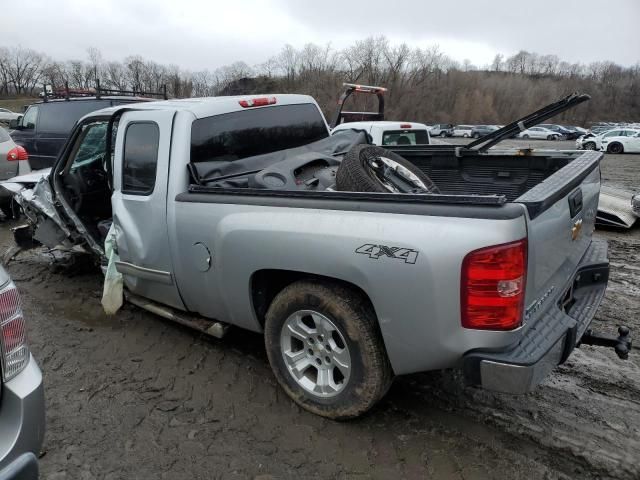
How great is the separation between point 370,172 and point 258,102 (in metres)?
1.38

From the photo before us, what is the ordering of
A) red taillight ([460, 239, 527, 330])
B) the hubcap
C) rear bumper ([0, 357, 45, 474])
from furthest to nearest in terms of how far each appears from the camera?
the hubcap
red taillight ([460, 239, 527, 330])
rear bumper ([0, 357, 45, 474])

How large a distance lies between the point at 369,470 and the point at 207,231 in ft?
5.65

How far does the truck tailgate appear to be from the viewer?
2318mm

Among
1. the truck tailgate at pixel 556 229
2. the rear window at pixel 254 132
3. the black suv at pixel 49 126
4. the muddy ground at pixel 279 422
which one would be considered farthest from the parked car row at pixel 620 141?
the truck tailgate at pixel 556 229

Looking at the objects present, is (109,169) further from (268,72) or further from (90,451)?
(268,72)

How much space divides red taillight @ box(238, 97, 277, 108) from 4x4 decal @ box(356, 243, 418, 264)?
200cm

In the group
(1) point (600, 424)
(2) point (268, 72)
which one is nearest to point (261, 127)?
(1) point (600, 424)

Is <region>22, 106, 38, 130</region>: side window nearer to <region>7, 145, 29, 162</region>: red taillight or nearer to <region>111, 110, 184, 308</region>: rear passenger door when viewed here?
<region>7, 145, 29, 162</region>: red taillight

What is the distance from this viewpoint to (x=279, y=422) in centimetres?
298

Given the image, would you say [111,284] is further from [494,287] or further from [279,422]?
[494,287]

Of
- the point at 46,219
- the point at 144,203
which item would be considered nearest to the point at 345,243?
the point at 144,203

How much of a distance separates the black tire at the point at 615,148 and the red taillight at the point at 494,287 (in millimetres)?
33391

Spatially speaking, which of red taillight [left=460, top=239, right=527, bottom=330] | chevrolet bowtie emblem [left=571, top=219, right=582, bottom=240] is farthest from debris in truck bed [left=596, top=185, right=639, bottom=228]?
red taillight [left=460, top=239, right=527, bottom=330]

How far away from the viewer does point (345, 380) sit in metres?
2.82
